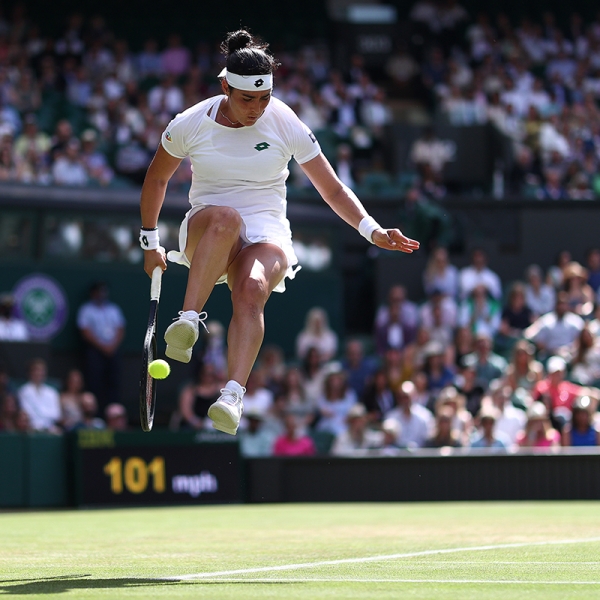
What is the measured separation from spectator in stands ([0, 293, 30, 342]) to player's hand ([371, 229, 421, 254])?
9.43 meters

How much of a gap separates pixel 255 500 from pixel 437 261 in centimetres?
502

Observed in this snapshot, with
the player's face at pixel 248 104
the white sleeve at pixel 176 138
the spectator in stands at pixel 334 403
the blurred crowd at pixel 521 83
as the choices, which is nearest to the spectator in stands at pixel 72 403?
the spectator in stands at pixel 334 403

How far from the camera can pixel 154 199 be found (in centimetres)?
707

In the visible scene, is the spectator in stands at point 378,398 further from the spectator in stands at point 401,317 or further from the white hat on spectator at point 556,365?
the white hat on spectator at point 556,365

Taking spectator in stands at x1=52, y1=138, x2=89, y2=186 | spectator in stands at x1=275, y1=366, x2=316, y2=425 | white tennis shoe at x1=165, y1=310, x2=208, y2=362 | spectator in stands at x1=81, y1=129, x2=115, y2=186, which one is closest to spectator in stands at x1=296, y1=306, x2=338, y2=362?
spectator in stands at x1=275, y1=366, x2=316, y2=425

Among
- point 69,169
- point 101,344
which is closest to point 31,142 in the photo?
point 69,169

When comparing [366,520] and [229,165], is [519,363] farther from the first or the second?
[229,165]

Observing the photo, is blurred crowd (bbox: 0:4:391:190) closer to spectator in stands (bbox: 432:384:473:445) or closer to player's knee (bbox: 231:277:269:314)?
spectator in stands (bbox: 432:384:473:445)

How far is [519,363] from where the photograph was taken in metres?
14.6

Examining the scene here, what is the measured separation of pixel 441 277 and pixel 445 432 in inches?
164

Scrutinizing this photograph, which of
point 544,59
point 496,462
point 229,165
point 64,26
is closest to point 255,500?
point 496,462

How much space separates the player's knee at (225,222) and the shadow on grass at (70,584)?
2153mm

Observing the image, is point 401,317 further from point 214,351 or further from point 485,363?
point 214,351

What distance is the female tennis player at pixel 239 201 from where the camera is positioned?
6.65 m
